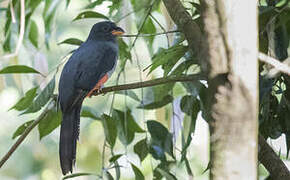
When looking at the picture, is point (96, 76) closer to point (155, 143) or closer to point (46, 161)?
point (155, 143)

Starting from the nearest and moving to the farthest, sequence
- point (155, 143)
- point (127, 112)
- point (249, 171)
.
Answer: point (249, 171) → point (155, 143) → point (127, 112)

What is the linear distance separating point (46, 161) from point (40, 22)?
1372mm

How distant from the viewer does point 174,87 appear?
119 inches

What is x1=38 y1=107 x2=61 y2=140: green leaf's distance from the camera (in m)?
2.88

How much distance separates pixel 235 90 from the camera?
3.82 feet

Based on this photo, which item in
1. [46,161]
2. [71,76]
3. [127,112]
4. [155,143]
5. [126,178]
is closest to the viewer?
Answer: [155,143]

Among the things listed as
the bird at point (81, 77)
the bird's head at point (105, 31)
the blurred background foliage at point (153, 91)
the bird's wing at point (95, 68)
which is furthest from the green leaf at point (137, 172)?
the bird's head at point (105, 31)

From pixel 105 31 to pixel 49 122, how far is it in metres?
1.32

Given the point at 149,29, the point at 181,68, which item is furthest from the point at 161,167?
the point at 149,29

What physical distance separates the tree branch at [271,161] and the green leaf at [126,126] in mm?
851

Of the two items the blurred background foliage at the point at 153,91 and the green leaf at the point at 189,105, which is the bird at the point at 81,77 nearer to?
the blurred background foliage at the point at 153,91

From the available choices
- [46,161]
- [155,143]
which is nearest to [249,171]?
[155,143]

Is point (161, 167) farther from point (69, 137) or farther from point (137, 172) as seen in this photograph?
point (69, 137)

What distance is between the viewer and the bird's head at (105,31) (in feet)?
13.4
